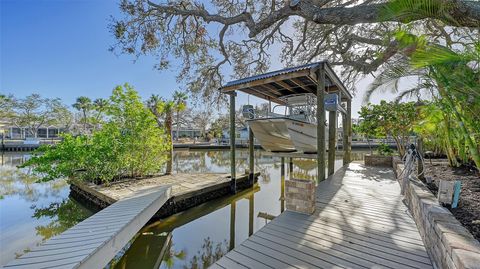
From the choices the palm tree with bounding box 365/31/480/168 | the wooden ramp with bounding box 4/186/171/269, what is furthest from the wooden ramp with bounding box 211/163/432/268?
the palm tree with bounding box 365/31/480/168

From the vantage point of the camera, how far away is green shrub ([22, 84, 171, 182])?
6.62 metres

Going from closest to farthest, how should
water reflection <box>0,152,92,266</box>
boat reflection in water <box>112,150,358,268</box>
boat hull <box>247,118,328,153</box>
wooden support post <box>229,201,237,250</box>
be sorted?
boat reflection in water <box>112,150,358,268</box>, water reflection <box>0,152,92,266</box>, wooden support post <box>229,201,237,250</box>, boat hull <box>247,118,328,153</box>

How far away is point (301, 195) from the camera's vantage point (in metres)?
3.62

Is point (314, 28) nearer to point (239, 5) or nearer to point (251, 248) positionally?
point (239, 5)

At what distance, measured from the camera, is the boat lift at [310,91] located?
18.3 feet

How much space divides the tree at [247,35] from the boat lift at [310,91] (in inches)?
49.5

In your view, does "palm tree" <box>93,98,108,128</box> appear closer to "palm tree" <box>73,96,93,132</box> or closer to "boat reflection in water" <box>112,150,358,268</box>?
"palm tree" <box>73,96,93,132</box>

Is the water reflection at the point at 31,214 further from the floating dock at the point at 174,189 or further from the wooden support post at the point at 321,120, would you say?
the wooden support post at the point at 321,120

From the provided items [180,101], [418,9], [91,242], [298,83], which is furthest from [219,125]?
[418,9]

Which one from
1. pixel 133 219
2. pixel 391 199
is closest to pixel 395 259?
pixel 391 199

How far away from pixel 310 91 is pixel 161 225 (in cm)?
652

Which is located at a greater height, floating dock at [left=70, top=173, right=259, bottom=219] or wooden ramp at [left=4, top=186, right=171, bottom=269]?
wooden ramp at [left=4, top=186, right=171, bottom=269]

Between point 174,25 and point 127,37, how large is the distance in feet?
6.66

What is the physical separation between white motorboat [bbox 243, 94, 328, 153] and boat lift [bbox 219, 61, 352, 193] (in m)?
0.27
